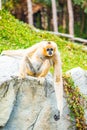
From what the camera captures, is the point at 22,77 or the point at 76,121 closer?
the point at 22,77

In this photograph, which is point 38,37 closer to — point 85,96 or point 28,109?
point 85,96

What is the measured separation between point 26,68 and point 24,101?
3.53ft

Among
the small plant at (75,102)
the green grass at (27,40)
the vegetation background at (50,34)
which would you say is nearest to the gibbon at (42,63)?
the small plant at (75,102)

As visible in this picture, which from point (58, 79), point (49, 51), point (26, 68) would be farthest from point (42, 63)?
point (49, 51)

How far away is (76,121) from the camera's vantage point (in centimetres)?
1648

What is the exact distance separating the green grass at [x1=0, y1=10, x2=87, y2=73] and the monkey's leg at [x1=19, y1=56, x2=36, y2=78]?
646 cm

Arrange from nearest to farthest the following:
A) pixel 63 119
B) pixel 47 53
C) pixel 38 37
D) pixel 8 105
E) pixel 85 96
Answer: pixel 47 53 < pixel 8 105 < pixel 63 119 < pixel 85 96 < pixel 38 37

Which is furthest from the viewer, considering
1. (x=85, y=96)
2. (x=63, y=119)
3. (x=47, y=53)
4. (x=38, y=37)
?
(x=38, y=37)

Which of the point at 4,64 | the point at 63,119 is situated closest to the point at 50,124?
the point at 63,119

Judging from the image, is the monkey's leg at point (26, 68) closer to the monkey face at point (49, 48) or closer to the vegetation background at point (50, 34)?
the monkey face at point (49, 48)

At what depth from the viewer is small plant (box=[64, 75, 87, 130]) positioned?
16516 millimetres

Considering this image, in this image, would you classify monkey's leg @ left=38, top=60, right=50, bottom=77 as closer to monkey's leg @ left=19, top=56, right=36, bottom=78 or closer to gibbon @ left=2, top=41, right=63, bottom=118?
gibbon @ left=2, top=41, right=63, bottom=118

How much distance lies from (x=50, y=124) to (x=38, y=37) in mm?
12042

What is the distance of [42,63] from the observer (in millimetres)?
14492
